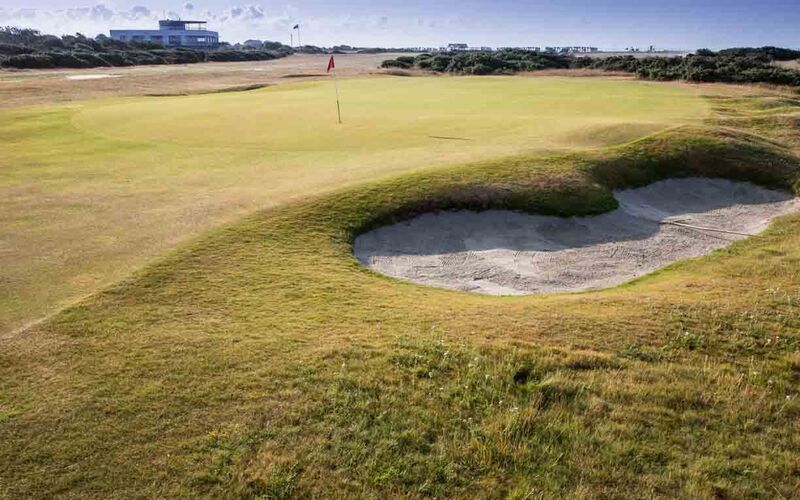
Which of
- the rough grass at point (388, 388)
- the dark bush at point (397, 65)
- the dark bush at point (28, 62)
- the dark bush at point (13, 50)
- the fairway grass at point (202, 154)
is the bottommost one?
the rough grass at point (388, 388)

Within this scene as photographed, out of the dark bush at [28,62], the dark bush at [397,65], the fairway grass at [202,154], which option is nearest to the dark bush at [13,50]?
the dark bush at [28,62]

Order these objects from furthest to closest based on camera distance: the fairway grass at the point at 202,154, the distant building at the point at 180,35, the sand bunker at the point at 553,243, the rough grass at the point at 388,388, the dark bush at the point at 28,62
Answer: the distant building at the point at 180,35, the dark bush at the point at 28,62, the sand bunker at the point at 553,243, the fairway grass at the point at 202,154, the rough grass at the point at 388,388

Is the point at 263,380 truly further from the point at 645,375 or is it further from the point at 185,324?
the point at 645,375

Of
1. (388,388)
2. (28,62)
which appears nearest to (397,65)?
(28,62)

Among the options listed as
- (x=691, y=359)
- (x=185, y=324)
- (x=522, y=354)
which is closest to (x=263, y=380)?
(x=185, y=324)

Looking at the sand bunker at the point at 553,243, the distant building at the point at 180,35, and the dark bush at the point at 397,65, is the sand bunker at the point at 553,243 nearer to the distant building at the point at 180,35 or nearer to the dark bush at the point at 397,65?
the dark bush at the point at 397,65
